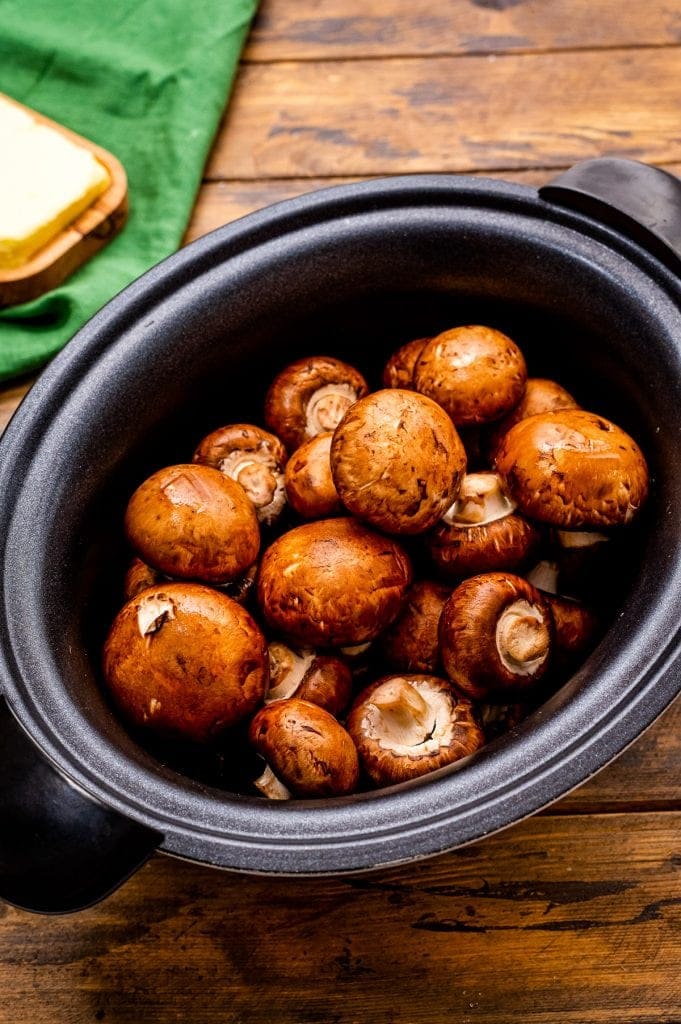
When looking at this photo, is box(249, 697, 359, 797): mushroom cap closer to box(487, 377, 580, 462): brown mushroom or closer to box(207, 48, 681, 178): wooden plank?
box(487, 377, 580, 462): brown mushroom

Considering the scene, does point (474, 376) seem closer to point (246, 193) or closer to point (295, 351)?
point (295, 351)

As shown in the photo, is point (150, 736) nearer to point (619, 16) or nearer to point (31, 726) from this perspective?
point (31, 726)

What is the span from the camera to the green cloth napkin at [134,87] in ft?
4.48

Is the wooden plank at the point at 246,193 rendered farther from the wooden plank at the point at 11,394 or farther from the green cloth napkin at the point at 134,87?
the wooden plank at the point at 11,394

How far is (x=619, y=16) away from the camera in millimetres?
1479

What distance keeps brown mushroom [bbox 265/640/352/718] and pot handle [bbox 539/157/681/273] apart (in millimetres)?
522

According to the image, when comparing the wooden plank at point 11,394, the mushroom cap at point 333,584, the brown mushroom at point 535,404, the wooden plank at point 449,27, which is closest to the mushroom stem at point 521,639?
the mushroom cap at point 333,584

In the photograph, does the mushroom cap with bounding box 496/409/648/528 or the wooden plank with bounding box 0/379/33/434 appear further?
the wooden plank with bounding box 0/379/33/434

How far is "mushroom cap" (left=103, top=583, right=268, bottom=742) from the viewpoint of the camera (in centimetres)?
81

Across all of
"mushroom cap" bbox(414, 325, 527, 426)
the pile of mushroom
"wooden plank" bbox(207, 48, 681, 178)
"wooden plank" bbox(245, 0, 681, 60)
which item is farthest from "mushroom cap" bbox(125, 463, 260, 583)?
"wooden plank" bbox(245, 0, 681, 60)

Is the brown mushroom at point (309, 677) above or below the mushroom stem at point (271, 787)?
above

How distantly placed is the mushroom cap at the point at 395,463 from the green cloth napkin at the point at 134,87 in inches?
24.4

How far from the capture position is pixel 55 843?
661 millimetres

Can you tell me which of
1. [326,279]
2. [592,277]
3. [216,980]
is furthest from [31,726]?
[592,277]
